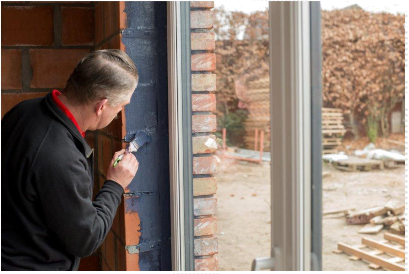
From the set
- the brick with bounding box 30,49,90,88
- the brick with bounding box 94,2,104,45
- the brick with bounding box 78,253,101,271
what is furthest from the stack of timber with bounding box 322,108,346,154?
the brick with bounding box 78,253,101,271

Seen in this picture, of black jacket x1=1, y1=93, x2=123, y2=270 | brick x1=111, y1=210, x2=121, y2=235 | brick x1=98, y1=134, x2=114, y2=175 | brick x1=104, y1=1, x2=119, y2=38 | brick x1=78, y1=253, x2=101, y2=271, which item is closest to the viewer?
black jacket x1=1, y1=93, x2=123, y2=270

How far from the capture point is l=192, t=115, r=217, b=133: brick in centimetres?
180

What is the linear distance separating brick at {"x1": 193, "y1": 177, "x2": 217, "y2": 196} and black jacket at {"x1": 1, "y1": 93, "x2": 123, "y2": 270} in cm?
40

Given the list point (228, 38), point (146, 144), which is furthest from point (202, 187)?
point (228, 38)

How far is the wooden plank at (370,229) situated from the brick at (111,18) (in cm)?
134

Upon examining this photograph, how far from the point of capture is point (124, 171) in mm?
1651

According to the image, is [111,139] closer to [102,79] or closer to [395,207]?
[102,79]

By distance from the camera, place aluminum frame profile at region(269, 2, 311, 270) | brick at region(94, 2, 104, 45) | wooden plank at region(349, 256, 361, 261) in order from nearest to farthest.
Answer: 1. wooden plank at region(349, 256, 361, 261)
2. aluminum frame profile at region(269, 2, 311, 270)
3. brick at region(94, 2, 104, 45)

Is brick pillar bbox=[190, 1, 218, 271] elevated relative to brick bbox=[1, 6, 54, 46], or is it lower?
lower

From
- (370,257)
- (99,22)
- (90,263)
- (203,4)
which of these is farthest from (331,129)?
(90,263)

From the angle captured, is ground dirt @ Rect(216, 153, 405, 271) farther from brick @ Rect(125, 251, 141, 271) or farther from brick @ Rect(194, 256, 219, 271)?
brick @ Rect(125, 251, 141, 271)

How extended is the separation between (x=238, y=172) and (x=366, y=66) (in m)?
0.86

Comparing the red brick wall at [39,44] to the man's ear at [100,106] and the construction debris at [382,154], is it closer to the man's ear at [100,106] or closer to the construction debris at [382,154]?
the man's ear at [100,106]

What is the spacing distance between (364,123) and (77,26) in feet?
6.64
